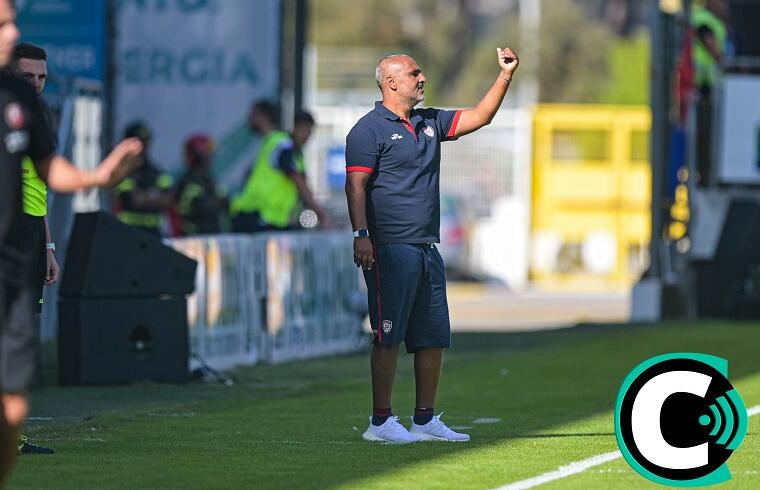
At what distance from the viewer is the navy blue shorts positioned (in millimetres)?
9719

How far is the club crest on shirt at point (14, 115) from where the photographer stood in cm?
689

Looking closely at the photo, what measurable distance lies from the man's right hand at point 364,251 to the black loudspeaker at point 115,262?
13.3 ft

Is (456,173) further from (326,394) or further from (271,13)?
(326,394)

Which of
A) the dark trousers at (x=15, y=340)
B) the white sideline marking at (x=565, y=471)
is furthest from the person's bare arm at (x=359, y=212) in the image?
the dark trousers at (x=15, y=340)

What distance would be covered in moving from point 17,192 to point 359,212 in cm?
295

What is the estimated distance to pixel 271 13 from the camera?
832 inches

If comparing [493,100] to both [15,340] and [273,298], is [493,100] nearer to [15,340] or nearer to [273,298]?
[15,340]

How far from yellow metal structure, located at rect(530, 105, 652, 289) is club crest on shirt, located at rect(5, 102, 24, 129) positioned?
25889 mm

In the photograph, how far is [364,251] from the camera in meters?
9.59

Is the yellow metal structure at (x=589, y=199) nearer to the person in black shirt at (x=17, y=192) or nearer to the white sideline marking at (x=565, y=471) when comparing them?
the white sideline marking at (x=565, y=471)

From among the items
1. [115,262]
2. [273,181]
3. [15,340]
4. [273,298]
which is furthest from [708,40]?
[15,340]

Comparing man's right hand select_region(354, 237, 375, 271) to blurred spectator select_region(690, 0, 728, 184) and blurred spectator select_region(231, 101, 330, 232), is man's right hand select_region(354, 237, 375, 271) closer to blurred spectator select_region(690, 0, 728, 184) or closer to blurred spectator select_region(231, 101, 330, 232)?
blurred spectator select_region(231, 101, 330, 232)

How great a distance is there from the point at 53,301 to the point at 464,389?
435 centimetres

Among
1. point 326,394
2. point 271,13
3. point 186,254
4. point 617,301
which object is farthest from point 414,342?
point 617,301
